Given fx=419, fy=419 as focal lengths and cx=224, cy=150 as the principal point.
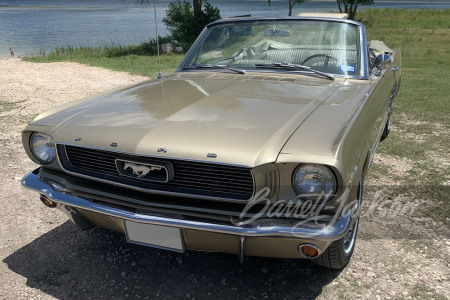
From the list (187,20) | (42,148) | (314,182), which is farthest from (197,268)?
(187,20)

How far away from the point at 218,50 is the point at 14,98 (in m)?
5.74

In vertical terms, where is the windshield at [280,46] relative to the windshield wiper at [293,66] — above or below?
above

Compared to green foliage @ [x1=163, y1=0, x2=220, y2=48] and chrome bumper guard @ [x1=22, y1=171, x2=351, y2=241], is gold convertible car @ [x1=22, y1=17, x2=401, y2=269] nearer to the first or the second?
chrome bumper guard @ [x1=22, y1=171, x2=351, y2=241]

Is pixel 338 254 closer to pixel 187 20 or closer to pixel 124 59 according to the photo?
pixel 124 59

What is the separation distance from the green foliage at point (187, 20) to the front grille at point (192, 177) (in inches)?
570

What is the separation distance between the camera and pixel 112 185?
2.47 m

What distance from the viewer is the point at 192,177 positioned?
2.21m

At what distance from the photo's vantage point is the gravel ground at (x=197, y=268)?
2531 mm

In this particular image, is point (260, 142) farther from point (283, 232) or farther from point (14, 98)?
point (14, 98)

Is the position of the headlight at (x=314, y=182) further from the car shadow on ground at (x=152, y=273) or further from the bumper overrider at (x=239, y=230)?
the car shadow on ground at (x=152, y=273)

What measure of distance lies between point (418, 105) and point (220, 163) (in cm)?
573

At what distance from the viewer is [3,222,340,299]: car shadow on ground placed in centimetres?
254

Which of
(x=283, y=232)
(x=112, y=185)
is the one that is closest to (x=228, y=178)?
(x=283, y=232)

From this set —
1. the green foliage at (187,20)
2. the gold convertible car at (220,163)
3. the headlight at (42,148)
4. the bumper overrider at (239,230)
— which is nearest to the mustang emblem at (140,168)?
the gold convertible car at (220,163)
